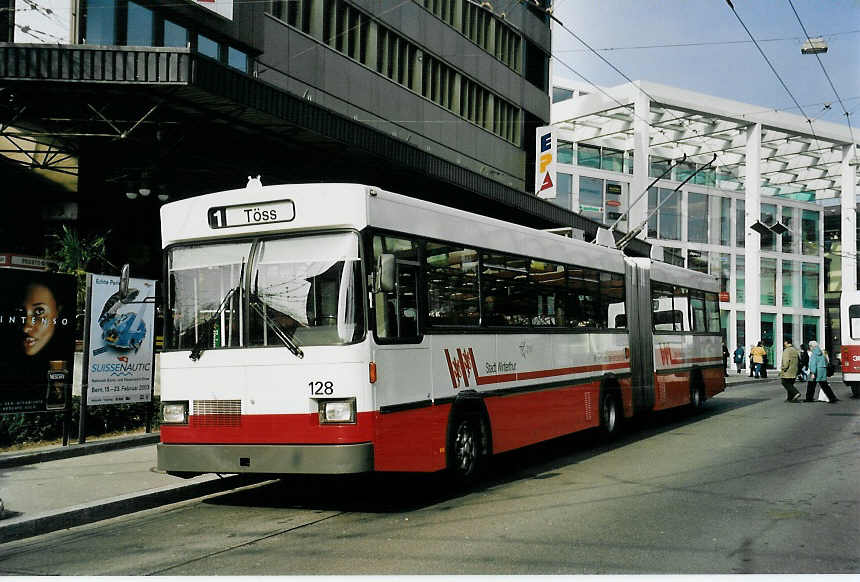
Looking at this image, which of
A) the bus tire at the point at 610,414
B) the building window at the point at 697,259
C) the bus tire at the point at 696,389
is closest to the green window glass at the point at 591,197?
the building window at the point at 697,259

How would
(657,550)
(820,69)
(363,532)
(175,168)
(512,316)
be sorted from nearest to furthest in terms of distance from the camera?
(657,550), (363,532), (512,316), (820,69), (175,168)

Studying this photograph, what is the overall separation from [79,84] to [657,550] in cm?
1355

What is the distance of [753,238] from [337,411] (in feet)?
152

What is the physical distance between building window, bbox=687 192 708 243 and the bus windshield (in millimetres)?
49542

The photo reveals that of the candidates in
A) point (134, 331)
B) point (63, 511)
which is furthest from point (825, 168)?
point (63, 511)

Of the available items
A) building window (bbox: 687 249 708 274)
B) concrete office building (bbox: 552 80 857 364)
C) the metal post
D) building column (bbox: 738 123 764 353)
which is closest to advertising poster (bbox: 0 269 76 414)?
the metal post

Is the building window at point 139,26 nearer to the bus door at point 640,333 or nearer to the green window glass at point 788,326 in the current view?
the bus door at point 640,333

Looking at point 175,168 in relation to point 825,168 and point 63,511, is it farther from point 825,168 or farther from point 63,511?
point 825,168

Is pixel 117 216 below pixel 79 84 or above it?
below

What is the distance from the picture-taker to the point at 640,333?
16.0 metres

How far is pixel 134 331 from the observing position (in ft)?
43.1

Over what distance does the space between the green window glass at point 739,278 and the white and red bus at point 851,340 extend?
91.3 feet

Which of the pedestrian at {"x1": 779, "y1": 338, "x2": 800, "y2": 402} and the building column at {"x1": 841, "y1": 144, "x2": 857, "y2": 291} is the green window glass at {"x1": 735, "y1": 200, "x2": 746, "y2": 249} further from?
the pedestrian at {"x1": 779, "y1": 338, "x2": 800, "y2": 402}

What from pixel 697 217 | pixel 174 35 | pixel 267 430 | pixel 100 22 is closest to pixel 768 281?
pixel 697 217
